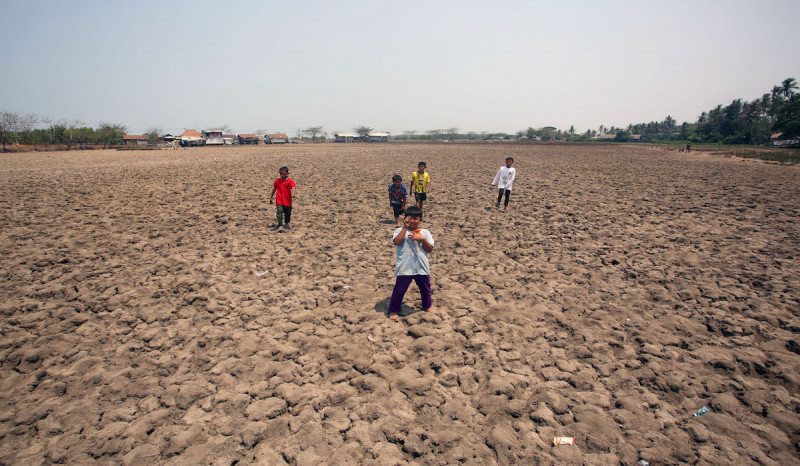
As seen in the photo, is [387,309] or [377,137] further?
[377,137]

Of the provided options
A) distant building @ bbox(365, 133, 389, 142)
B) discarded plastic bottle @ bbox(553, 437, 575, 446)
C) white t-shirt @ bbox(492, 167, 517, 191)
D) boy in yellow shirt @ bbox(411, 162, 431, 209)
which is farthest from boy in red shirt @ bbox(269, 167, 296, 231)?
distant building @ bbox(365, 133, 389, 142)

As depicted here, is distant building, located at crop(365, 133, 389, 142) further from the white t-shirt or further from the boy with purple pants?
the boy with purple pants

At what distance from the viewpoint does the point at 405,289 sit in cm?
489

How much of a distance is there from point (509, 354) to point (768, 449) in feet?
7.33

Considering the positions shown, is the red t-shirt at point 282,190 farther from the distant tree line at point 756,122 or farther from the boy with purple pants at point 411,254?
the distant tree line at point 756,122

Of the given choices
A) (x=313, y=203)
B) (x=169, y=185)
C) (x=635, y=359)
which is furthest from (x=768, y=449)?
(x=169, y=185)

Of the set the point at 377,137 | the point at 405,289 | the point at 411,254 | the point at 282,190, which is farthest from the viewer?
the point at 377,137

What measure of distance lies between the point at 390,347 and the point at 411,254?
1.23 m

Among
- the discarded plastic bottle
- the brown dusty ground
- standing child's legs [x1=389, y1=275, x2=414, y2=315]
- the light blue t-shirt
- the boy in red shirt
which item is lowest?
the discarded plastic bottle

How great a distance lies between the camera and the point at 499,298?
18.6 feet

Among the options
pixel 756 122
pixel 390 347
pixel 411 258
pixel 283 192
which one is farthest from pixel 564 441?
pixel 756 122

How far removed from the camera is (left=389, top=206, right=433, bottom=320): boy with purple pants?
460 cm

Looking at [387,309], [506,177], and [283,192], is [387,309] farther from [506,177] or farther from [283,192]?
[506,177]

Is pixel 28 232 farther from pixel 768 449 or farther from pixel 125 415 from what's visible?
pixel 768 449
